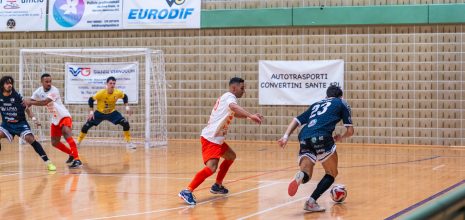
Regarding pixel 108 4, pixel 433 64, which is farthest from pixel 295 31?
pixel 108 4

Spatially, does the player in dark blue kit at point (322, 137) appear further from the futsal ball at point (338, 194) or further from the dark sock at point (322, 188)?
the futsal ball at point (338, 194)

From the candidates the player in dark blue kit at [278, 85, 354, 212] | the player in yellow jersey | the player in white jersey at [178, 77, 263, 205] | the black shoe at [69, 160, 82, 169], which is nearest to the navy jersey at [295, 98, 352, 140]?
the player in dark blue kit at [278, 85, 354, 212]

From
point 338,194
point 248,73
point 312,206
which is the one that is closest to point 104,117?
point 248,73

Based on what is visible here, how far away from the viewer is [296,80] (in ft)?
65.5

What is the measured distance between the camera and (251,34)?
20.3 meters

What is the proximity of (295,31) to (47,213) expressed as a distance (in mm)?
12596

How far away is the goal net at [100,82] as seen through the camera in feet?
66.0

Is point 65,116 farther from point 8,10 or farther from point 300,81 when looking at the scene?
point 8,10

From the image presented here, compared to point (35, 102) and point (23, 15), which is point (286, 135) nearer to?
point (35, 102)

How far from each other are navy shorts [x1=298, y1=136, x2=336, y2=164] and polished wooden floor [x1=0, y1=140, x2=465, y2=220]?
0.66 meters

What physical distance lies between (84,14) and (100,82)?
2311 mm

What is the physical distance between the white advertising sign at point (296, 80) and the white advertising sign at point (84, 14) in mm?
4639

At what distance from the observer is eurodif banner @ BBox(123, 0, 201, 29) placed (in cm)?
2070

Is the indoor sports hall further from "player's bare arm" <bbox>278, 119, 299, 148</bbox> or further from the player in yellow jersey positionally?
"player's bare arm" <bbox>278, 119, 299, 148</bbox>
